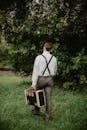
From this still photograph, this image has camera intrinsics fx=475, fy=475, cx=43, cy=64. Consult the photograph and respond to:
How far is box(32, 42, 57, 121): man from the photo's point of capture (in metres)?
12.9

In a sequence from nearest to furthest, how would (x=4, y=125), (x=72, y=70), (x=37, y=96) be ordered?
(x=4, y=125) → (x=37, y=96) → (x=72, y=70)

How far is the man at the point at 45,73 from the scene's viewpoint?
42.2 feet

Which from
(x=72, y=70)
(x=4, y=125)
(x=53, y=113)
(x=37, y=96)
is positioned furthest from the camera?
(x=72, y=70)

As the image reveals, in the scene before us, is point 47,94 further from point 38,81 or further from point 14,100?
point 14,100

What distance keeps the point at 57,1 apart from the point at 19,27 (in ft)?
8.31

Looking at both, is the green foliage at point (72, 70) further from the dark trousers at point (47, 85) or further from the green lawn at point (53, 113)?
the dark trousers at point (47, 85)

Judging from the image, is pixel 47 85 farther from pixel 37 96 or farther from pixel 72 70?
pixel 72 70

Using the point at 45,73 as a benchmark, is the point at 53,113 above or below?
below

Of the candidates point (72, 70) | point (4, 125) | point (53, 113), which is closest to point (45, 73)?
point (4, 125)

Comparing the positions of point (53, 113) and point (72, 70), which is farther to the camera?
point (72, 70)

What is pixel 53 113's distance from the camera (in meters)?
14.5

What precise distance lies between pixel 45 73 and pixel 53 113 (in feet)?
6.35

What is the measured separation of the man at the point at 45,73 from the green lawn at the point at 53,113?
1.82 feet

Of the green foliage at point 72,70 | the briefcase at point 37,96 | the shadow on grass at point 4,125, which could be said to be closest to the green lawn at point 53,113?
the shadow on grass at point 4,125
